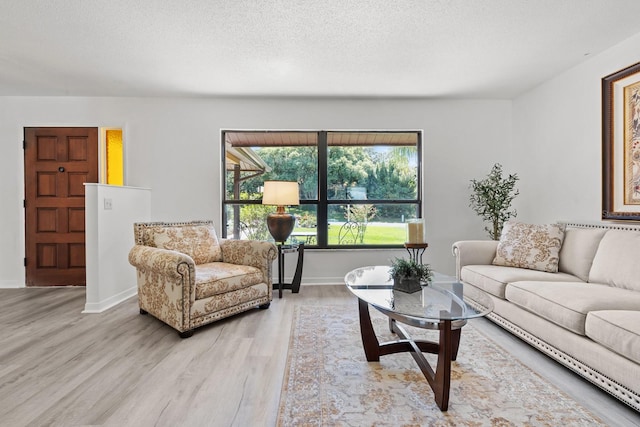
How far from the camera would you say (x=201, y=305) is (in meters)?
2.55

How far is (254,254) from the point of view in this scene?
3.12 metres

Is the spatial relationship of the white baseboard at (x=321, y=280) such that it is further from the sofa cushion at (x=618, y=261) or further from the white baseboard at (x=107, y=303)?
the sofa cushion at (x=618, y=261)

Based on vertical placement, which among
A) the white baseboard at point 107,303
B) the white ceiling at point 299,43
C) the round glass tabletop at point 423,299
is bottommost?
the white baseboard at point 107,303

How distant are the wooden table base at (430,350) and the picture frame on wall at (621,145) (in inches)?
79.9

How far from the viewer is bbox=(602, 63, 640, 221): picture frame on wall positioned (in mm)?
2549

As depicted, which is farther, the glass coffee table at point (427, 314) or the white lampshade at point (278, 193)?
the white lampshade at point (278, 193)

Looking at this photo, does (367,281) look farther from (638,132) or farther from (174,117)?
(174,117)

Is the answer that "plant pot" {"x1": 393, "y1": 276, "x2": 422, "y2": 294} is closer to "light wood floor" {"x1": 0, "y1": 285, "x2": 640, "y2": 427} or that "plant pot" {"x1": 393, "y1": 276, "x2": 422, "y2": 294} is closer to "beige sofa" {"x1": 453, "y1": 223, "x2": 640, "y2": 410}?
"beige sofa" {"x1": 453, "y1": 223, "x2": 640, "y2": 410}

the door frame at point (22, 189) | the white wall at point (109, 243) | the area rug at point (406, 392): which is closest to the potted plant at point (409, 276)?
the area rug at point (406, 392)

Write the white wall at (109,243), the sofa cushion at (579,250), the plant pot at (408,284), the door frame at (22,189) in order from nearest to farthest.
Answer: the plant pot at (408,284) < the sofa cushion at (579,250) < the white wall at (109,243) < the door frame at (22,189)

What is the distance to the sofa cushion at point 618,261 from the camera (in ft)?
7.08

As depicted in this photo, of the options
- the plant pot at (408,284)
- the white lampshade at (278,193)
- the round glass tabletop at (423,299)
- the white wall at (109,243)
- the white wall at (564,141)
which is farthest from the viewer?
the white lampshade at (278,193)

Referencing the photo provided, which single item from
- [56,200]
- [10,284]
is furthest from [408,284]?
[10,284]

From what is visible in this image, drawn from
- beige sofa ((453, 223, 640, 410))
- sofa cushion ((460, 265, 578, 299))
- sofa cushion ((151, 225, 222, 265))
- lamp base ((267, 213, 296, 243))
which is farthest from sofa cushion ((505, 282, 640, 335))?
sofa cushion ((151, 225, 222, 265))
